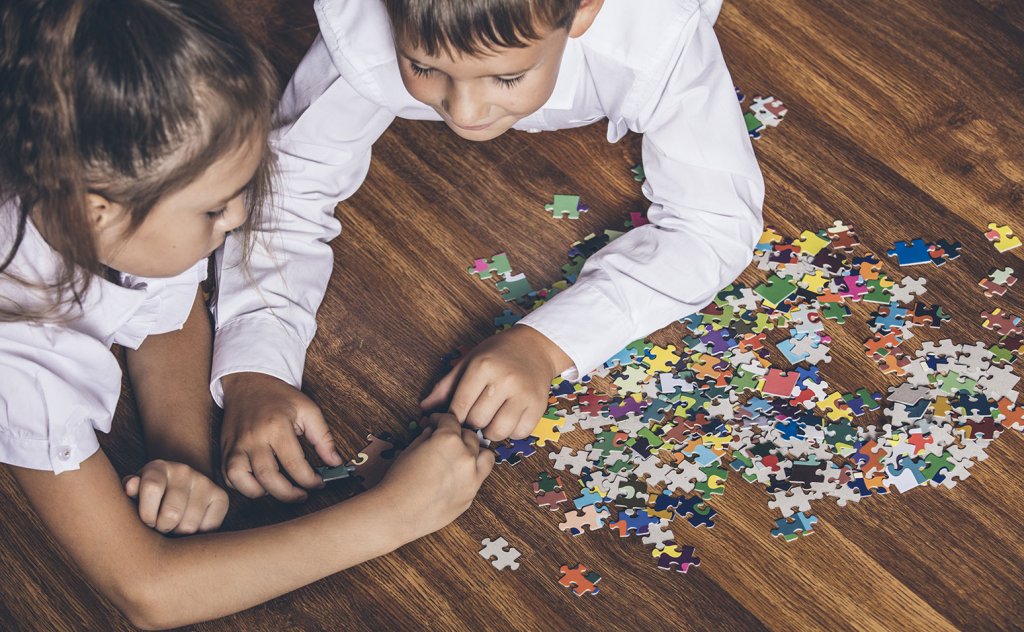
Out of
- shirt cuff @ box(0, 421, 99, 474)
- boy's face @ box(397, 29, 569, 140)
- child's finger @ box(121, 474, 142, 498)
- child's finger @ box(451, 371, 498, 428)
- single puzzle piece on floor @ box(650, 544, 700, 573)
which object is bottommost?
single puzzle piece on floor @ box(650, 544, 700, 573)

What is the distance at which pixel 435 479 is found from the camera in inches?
58.8

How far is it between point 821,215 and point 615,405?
0.60 metres

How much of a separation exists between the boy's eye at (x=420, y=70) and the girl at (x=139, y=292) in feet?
0.75

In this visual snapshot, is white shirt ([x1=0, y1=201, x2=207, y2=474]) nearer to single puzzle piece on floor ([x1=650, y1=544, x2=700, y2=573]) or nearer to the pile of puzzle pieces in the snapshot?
the pile of puzzle pieces

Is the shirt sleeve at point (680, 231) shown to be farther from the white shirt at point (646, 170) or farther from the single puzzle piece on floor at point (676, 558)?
the single puzzle piece on floor at point (676, 558)

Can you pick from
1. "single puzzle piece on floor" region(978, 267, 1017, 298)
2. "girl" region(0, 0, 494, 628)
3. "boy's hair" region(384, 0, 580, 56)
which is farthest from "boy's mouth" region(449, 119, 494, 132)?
"single puzzle piece on floor" region(978, 267, 1017, 298)

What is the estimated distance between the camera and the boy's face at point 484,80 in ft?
4.43

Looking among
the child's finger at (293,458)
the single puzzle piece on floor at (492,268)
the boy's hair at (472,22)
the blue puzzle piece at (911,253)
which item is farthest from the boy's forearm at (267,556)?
the blue puzzle piece at (911,253)

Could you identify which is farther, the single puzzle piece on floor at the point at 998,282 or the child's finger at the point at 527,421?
the single puzzle piece on floor at the point at 998,282

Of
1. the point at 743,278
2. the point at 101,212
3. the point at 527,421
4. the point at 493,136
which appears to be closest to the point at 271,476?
the point at 527,421

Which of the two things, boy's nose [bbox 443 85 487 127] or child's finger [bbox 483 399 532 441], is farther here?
child's finger [bbox 483 399 532 441]

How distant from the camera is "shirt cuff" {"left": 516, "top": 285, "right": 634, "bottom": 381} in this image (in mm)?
1611

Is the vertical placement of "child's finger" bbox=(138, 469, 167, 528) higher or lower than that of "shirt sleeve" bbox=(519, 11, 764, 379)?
lower

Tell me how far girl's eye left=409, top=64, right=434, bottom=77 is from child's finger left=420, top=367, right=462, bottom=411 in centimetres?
47
